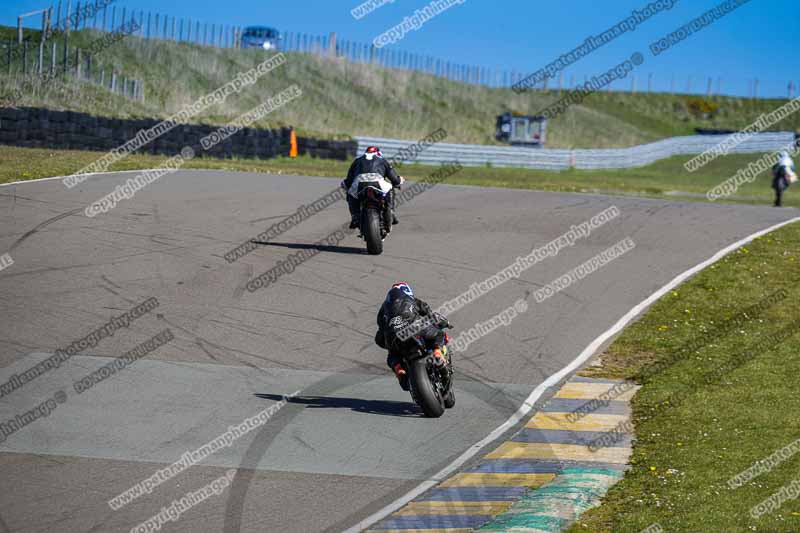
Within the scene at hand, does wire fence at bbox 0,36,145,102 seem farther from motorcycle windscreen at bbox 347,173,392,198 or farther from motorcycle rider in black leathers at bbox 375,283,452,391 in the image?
motorcycle rider in black leathers at bbox 375,283,452,391

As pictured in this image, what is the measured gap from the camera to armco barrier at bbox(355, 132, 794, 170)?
136 ft

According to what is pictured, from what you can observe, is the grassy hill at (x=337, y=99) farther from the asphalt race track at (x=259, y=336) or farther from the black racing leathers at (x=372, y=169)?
the black racing leathers at (x=372, y=169)

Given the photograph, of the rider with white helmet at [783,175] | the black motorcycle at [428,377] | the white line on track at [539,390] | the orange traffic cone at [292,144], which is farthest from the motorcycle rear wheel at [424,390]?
the orange traffic cone at [292,144]

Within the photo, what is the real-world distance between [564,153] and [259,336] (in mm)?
34566

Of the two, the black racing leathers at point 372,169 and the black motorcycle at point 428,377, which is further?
the black racing leathers at point 372,169

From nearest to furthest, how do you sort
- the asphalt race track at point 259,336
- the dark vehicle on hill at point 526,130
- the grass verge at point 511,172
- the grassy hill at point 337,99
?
the asphalt race track at point 259,336, the grass verge at point 511,172, the grassy hill at point 337,99, the dark vehicle on hill at point 526,130

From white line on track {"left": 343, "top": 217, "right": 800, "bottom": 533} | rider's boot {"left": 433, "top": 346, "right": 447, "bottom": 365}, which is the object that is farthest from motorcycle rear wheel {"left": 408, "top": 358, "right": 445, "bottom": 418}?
white line on track {"left": 343, "top": 217, "right": 800, "bottom": 533}

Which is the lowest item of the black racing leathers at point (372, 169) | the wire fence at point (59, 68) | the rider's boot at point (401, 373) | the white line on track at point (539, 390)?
the white line on track at point (539, 390)

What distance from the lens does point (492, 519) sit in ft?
28.2

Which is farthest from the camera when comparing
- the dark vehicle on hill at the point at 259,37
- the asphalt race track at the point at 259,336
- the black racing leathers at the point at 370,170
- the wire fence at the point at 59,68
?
the dark vehicle on hill at the point at 259,37

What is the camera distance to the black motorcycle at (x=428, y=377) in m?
10.7

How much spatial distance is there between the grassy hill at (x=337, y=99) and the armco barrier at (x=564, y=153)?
18.5ft

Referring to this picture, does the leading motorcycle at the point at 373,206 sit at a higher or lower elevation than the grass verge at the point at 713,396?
higher

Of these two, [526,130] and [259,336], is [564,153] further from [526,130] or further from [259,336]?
[259,336]
